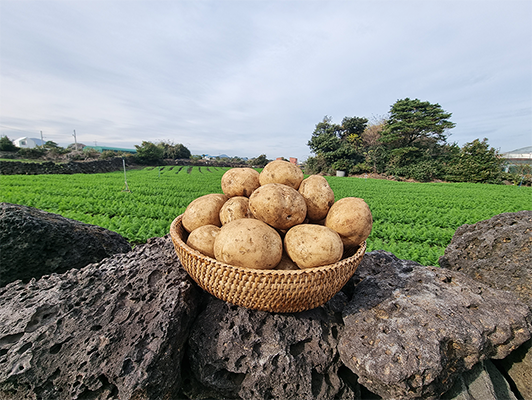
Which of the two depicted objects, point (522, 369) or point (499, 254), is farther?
point (499, 254)

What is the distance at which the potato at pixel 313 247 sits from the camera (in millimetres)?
1608

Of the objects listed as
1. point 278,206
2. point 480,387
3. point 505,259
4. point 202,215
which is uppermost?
point 278,206

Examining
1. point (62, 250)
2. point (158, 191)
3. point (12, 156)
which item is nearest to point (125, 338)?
point (62, 250)

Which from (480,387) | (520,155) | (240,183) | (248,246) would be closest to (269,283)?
(248,246)

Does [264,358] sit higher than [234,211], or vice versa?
[234,211]

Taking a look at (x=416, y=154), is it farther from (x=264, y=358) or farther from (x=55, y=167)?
(x=55, y=167)

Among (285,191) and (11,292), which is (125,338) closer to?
(11,292)

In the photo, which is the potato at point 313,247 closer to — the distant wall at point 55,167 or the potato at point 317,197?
the potato at point 317,197

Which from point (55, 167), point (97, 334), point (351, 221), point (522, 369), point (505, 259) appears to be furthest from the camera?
point (55, 167)

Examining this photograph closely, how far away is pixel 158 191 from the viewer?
40.3 ft

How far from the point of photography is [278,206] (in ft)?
5.80

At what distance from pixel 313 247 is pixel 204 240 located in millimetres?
852

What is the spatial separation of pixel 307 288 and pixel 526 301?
2.01m

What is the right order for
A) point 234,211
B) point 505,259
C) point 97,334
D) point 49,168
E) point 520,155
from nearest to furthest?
point 97,334 < point 234,211 < point 505,259 < point 49,168 < point 520,155
